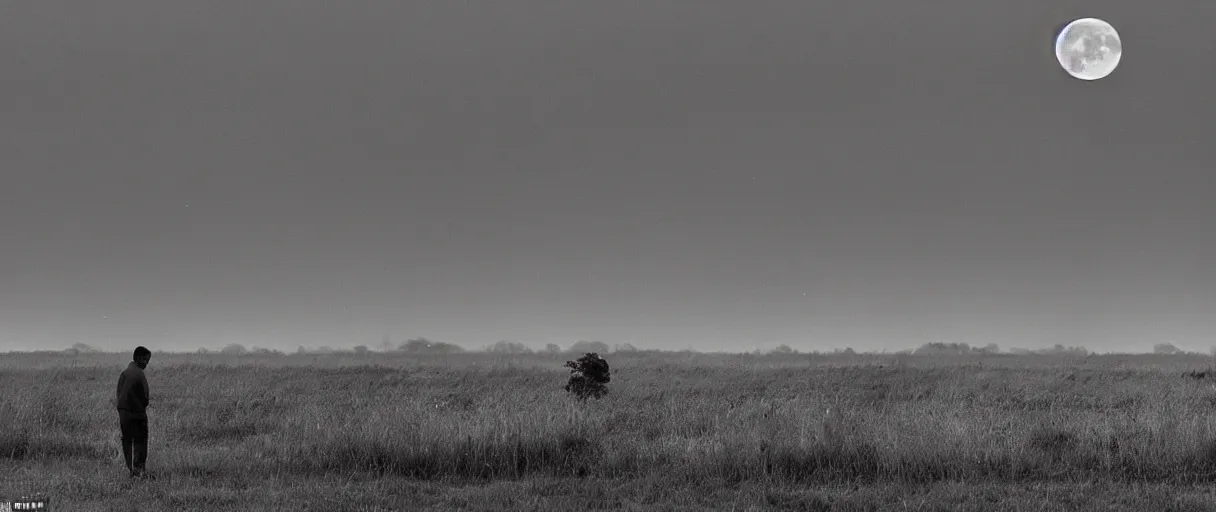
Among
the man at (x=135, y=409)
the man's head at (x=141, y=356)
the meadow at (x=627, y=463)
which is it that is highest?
the man's head at (x=141, y=356)

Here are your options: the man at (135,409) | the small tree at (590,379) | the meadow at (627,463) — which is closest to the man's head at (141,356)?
the man at (135,409)

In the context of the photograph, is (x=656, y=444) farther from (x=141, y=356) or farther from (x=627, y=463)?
(x=141, y=356)

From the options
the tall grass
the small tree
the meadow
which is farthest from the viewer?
the small tree

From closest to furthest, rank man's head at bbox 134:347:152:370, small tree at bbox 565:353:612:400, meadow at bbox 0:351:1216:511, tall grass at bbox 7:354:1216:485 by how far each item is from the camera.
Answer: meadow at bbox 0:351:1216:511, man's head at bbox 134:347:152:370, tall grass at bbox 7:354:1216:485, small tree at bbox 565:353:612:400

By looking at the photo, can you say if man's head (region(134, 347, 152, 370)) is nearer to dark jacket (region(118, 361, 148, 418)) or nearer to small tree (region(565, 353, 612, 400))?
dark jacket (region(118, 361, 148, 418))

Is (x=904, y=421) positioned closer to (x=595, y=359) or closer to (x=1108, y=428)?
(x=1108, y=428)

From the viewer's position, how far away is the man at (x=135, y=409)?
39.4 feet

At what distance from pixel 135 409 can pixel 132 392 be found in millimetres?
269

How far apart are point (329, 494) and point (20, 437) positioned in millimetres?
8320

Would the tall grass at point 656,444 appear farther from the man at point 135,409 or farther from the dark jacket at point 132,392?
the dark jacket at point 132,392

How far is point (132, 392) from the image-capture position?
12.0 m

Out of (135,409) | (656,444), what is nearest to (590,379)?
(656,444)

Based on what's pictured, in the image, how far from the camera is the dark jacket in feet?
39.3

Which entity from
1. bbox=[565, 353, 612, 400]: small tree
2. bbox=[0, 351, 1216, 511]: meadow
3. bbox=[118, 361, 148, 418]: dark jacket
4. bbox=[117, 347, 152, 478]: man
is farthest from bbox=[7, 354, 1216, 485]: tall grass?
bbox=[565, 353, 612, 400]: small tree
